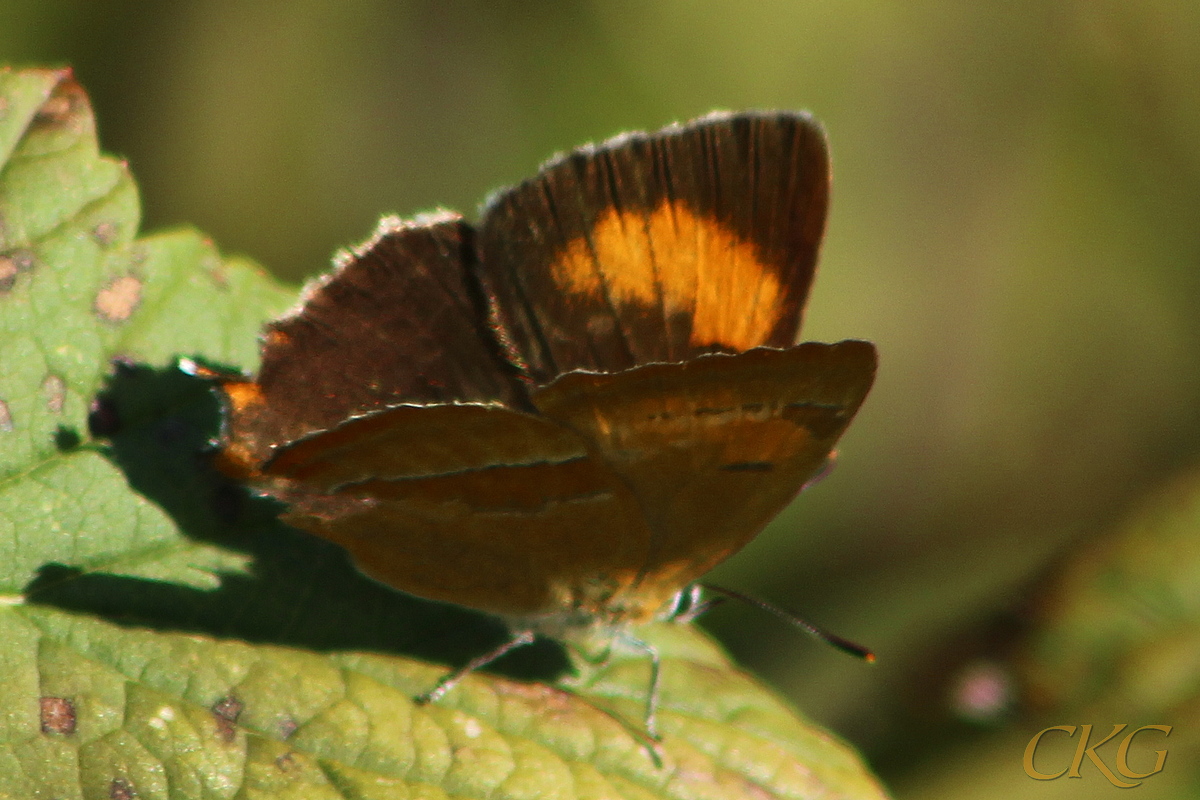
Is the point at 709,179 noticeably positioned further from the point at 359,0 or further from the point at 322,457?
the point at 359,0

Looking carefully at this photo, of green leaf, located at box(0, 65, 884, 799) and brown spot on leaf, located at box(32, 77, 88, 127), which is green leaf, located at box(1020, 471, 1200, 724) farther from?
brown spot on leaf, located at box(32, 77, 88, 127)

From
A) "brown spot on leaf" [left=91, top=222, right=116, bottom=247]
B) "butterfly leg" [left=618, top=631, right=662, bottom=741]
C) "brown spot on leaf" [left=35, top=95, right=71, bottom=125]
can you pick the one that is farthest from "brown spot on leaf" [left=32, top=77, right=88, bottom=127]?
"butterfly leg" [left=618, top=631, right=662, bottom=741]

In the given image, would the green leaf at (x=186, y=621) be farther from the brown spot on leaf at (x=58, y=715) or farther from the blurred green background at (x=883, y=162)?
the blurred green background at (x=883, y=162)

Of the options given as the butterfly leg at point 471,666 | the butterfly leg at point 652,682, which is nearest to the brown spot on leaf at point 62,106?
the butterfly leg at point 471,666

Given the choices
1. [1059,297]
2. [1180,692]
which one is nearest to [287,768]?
[1180,692]

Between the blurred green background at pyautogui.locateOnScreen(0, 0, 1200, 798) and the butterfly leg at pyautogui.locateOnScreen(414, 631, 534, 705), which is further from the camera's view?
the blurred green background at pyautogui.locateOnScreen(0, 0, 1200, 798)

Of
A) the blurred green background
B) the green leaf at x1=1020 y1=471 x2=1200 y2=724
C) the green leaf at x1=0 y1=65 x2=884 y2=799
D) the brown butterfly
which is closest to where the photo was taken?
the green leaf at x1=0 y1=65 x2=884 y2=799
